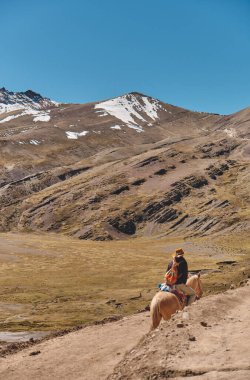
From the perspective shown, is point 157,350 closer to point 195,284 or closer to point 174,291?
point 174,291

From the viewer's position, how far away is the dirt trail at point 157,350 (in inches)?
587

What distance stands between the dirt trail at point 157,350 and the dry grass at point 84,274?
1261 cm

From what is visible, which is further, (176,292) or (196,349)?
(176,292)

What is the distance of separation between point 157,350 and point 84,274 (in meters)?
55.6

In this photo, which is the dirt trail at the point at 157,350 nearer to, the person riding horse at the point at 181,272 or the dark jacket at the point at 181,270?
the person riding horse at the point at 181,272

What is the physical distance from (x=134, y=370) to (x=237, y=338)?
160 inches

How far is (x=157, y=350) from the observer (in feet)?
54.4

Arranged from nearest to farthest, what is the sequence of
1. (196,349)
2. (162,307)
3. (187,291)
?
1. (196,349)
2. (162,307)
3. (187,291)

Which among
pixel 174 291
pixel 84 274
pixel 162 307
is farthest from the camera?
pixel 84 274

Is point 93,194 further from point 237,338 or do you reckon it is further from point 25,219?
point 237,338

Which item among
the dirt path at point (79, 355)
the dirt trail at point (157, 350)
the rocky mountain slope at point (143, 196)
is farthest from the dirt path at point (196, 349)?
the rocky mountain slope at point (143, 196)

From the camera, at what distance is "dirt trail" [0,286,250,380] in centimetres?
1491

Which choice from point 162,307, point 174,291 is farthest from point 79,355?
point 174,291

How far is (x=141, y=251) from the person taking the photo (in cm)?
9838
